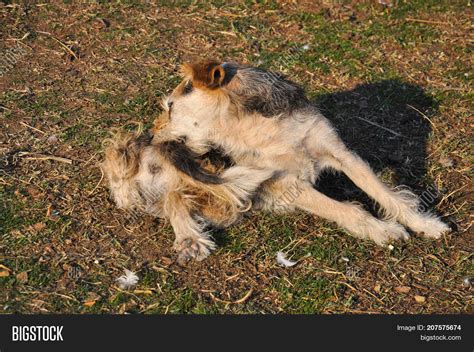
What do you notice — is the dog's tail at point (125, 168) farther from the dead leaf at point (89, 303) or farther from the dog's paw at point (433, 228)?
the dog's paw at point (433, 228)

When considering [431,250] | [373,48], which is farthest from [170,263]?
[373,48]

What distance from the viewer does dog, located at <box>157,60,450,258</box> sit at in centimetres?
556

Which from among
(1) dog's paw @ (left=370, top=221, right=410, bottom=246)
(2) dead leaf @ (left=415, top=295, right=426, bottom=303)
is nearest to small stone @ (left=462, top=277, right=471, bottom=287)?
(2) dead leaf @ (left=415, top=295, right=426, bottom=303)

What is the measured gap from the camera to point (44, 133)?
6914 millimetres

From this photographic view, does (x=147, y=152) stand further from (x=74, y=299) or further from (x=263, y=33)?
(x=263, y=33)

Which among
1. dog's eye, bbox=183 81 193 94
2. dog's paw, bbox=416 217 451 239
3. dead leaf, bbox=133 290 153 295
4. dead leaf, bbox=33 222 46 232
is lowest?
dead leaf, bbox=33 222 46 232

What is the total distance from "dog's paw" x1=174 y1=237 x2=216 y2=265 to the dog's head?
3.08 feet

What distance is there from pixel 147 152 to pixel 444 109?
10.5 ft

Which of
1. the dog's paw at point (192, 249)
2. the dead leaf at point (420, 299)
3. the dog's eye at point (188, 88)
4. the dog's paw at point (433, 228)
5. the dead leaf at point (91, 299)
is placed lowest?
the dead leaf at point (91, 299)

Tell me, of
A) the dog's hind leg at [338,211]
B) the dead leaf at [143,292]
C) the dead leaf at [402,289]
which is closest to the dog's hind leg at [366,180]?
the dog's hind leg at [338,211]

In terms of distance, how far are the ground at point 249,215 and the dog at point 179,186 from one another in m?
0.14

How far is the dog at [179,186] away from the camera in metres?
5.64

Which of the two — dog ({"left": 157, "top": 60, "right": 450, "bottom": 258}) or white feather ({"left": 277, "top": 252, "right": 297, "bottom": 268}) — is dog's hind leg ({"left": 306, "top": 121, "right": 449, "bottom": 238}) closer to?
dog ({"left": 157, "top": 60, "right": 450, "bottom": 258})

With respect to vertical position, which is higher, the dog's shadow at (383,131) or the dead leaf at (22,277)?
the dog's shadow at (383,131)
